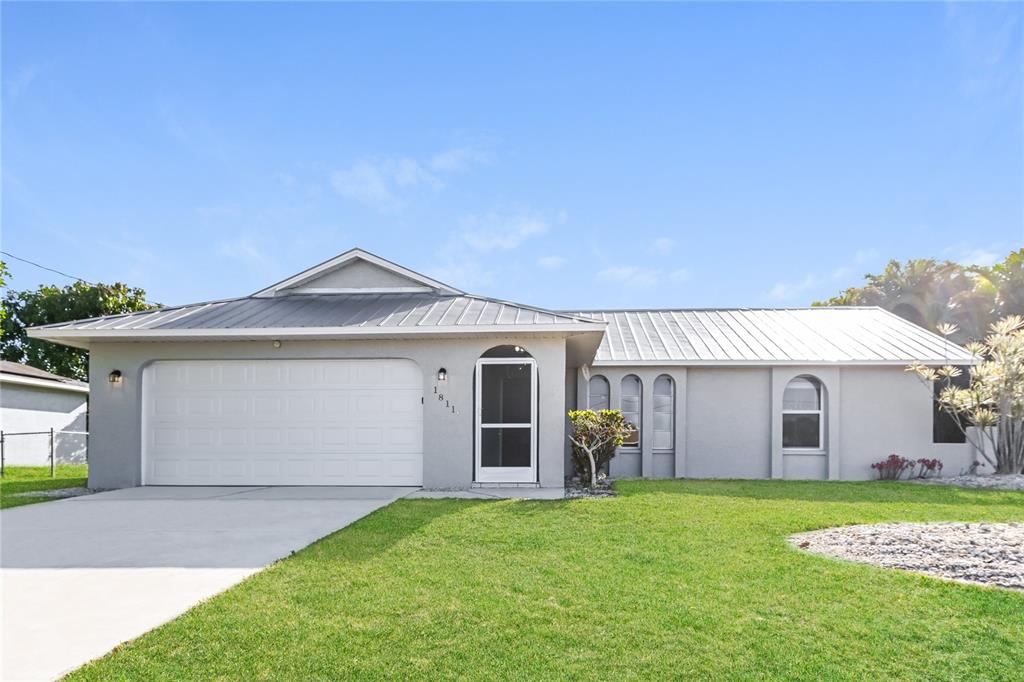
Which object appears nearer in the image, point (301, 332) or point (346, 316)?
point (301, 332)

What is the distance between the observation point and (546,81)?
587 inches

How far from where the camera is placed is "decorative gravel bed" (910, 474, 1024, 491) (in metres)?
11.6

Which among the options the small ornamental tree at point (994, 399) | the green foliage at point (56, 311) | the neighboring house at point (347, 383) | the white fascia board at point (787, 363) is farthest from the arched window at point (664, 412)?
the green foliage at point (56, 311)

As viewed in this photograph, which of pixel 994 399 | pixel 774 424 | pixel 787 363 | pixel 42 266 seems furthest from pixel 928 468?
pixel 42 266

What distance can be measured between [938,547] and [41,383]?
24.1 metres

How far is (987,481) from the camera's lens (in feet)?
39.2

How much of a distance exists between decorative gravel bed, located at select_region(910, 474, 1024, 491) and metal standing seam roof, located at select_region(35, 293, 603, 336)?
8629 mm

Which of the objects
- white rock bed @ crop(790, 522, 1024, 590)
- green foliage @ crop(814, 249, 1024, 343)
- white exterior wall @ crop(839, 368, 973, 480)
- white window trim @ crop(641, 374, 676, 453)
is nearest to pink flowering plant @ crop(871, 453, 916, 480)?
white exterior wall @ crop(839, 368, 973, 480)

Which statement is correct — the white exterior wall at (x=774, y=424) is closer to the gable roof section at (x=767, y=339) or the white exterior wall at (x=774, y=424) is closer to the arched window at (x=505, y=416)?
the gable roof section at (x=767, y=339)

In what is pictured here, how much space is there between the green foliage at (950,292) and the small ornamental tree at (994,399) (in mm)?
13824

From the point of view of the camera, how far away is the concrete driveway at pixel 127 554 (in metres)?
3.93

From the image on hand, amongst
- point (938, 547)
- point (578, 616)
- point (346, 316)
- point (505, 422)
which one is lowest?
point (938, 547)

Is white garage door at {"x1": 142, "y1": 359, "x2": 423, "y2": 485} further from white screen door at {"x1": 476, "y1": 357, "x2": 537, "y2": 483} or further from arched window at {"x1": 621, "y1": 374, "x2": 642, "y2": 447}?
arched window at {"x1": 621, "y1": 374, "x2": 642, "y2": 447}

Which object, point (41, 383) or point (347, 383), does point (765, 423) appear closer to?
point (347, 383)
